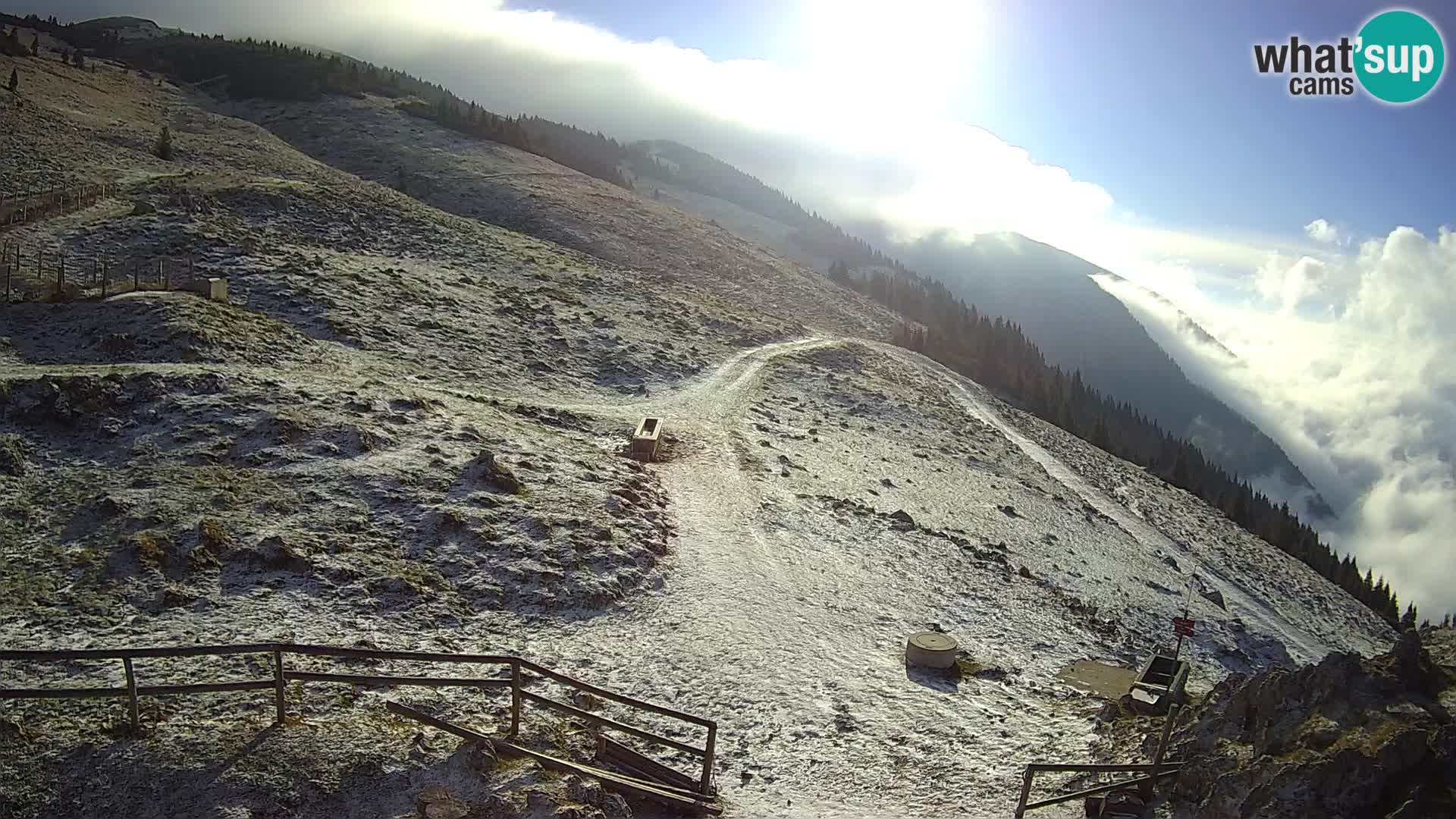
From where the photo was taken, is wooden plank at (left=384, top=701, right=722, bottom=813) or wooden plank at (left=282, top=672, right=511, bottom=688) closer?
wooden plank at (left=282, top=672, right=511, bottom=688)

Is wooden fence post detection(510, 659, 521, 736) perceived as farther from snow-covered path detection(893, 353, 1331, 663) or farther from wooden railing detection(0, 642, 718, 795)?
snow-covered path detection(893, 353, 1331, 663)

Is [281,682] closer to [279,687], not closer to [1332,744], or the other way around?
[279,687]

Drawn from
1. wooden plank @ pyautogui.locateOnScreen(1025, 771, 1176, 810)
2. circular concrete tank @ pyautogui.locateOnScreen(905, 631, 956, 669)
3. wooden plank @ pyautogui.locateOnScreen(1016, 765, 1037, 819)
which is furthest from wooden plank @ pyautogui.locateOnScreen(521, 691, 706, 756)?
circular concrete tank @ pyautogui.locateOnScreen(905, 631, 956, 669)

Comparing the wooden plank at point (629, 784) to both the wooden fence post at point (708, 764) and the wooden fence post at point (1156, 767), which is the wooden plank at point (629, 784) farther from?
the wooden fence post at point (1156, 767)

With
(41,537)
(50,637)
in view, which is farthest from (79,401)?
(50,637)

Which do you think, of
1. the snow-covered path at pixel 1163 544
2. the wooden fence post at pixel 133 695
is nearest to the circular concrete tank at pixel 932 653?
the wooden fence post at pixel 133 695

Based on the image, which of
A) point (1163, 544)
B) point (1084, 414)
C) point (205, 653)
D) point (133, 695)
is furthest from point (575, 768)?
point (1084, 414)
